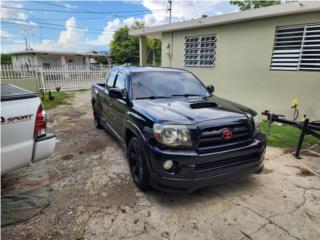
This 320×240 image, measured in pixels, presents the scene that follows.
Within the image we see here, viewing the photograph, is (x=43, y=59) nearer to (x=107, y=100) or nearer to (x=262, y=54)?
(x=262, y=54)

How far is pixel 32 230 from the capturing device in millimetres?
2463

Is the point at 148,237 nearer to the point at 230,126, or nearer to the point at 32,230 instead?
the point at 32,230

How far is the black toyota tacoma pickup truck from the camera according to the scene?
8.63 ft

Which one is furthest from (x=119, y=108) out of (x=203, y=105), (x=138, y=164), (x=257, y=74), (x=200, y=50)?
(x=200, y=50)

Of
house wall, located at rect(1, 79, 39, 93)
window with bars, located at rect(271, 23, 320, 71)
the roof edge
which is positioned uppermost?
the roof edge

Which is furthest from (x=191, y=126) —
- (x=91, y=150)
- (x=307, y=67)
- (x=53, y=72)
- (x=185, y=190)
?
(x=53, y=72)

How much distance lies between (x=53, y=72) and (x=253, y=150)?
1257 cm

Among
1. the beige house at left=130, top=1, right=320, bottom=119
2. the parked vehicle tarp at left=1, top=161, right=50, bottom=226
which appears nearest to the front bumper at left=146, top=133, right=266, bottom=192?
the parked vehicle tarp at left=1, top=161, right=50, bottom=226

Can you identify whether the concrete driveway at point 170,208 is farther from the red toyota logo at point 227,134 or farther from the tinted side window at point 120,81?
the tinted side window at point 120,81

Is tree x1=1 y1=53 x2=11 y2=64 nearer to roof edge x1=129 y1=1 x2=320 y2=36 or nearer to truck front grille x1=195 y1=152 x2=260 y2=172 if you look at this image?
roof edge x1=129 y1=1 x2=320 y2=36

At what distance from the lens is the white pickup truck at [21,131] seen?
88.4 inches

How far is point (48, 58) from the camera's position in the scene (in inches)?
1225

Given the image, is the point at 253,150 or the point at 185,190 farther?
the point at 253,150

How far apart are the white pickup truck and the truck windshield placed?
1503 millimetres
